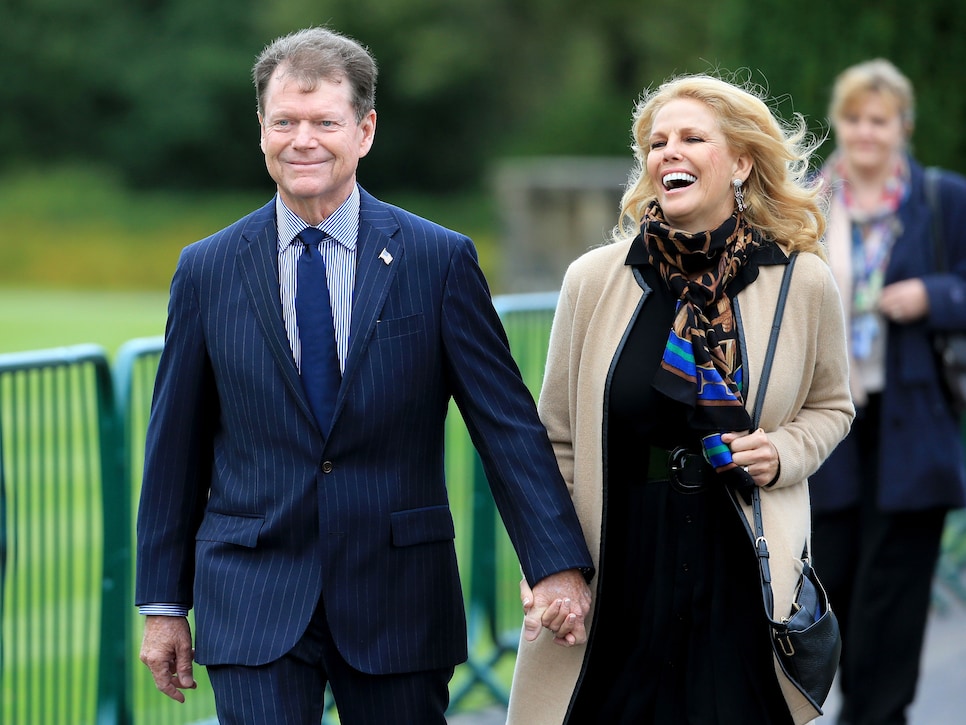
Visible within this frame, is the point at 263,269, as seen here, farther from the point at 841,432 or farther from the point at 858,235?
the point at 858,235

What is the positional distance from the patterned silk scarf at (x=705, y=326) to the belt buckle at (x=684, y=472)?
75 mm

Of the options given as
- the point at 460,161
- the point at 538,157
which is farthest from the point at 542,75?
the point at 538,157

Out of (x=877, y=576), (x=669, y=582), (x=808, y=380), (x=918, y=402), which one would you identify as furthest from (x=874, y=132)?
(x=669, y=582)

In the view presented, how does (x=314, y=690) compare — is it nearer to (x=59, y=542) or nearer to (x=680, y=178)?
(x=680, y=178)

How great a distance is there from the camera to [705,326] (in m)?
3.56

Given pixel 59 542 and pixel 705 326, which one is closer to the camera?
pixel 705 326

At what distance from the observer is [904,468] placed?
5.56 meters

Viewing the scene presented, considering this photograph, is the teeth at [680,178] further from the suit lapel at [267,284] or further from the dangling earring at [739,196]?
the suit lapel at [267,284]

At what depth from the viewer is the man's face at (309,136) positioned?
11.2 feet

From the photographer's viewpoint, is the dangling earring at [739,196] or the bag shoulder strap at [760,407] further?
the dangling earring at [739,196]

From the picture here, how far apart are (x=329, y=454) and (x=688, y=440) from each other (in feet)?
2.73

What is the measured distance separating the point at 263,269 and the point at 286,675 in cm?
90

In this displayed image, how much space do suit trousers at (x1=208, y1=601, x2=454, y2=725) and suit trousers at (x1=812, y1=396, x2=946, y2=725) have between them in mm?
2623

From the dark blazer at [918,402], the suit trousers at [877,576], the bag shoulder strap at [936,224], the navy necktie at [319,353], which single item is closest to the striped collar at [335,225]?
the navy necktie at [319,353]
